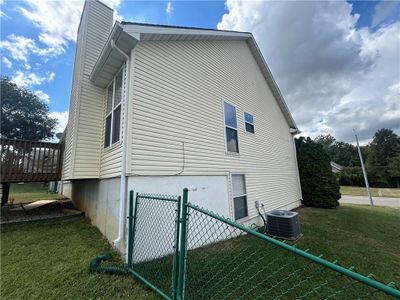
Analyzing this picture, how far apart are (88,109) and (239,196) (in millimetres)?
5679

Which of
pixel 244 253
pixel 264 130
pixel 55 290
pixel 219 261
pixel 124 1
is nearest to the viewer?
pixel 55 290

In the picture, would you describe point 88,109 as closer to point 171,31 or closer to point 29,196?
point 171,31

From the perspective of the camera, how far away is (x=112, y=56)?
4715mm

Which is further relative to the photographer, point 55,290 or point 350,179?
point 350,179

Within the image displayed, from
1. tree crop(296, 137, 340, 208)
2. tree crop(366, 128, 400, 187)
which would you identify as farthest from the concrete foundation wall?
tree crop(366, 128, 400, 187)

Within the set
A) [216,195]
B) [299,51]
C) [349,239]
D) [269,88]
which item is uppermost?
[299,51]

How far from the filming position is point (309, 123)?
157 ft

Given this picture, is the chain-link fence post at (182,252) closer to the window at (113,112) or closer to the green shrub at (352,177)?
the window at (113,112)

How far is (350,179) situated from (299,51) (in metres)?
35.7

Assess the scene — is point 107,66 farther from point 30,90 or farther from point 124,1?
point 30,90

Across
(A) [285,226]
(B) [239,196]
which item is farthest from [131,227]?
(A) [285,226]

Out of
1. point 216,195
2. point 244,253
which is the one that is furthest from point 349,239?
point 216,195

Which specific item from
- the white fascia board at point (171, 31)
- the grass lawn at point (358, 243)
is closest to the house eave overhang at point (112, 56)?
the white fascia board at point (171, 31)

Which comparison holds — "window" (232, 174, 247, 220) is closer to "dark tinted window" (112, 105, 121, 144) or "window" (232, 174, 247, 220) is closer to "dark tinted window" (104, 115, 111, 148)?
"dark tinted window" (112, 105, 121, 144)
